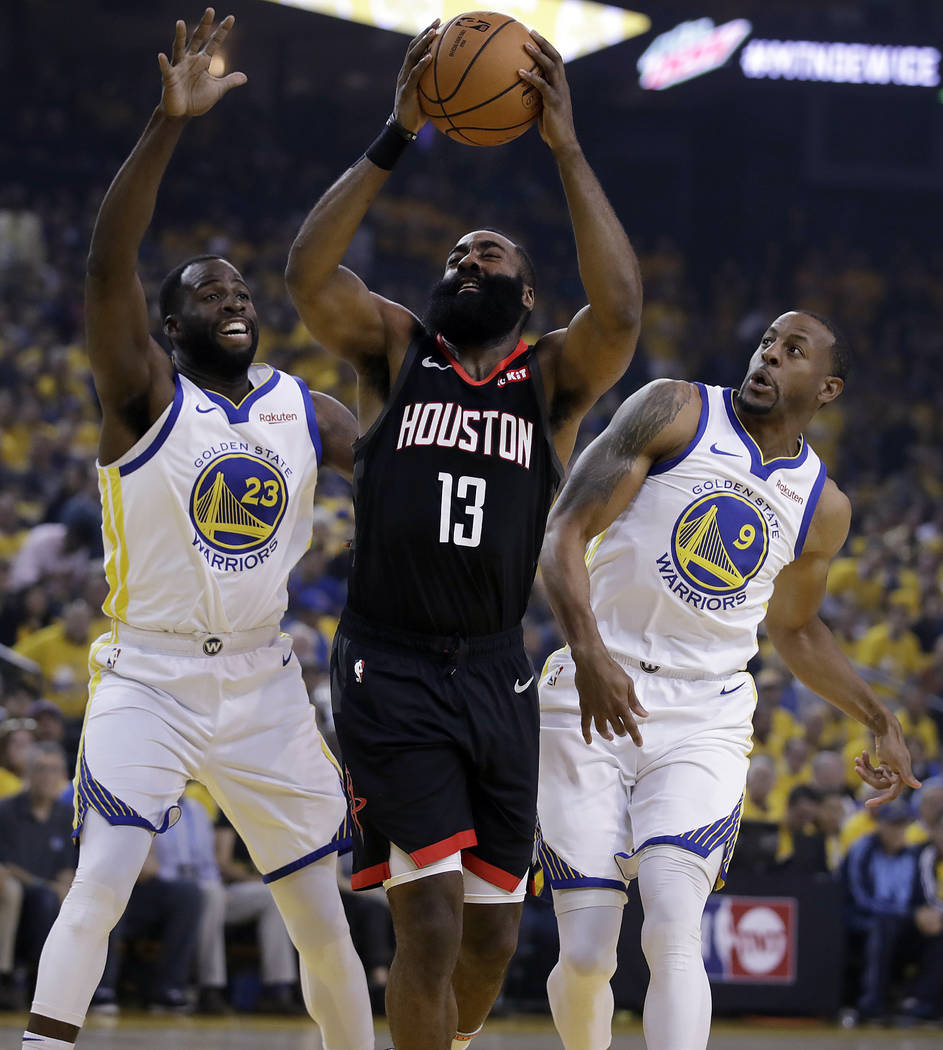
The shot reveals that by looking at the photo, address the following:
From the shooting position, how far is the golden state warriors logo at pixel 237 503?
15.4 ft

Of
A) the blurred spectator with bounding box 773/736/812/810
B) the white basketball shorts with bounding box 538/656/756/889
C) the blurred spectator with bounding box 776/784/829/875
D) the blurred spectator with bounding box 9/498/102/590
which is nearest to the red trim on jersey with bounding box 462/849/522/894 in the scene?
the white basketball shorts with bounding box 538/656/756/889

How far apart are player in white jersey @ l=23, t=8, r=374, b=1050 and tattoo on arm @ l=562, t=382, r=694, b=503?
884 mm

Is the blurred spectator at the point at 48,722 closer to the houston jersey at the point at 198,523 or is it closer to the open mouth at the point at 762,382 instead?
the houston jersey at the point at 198,523

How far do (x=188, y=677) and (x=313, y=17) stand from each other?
64.8 ft

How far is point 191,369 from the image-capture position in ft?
16.3

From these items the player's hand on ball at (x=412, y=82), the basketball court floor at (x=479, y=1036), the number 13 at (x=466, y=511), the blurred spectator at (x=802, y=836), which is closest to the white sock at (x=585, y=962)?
the number 13 at (x=466, y=511)

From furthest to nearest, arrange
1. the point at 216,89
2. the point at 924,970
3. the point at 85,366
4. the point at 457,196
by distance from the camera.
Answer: the point at 457,196
the point at 85,366
the point at 924,970
the point at 216,89

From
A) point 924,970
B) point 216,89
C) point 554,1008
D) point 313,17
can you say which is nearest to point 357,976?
point 554,1008

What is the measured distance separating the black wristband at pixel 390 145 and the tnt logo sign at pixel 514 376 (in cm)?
69

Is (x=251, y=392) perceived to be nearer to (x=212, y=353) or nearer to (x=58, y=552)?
(x=212, y=353)

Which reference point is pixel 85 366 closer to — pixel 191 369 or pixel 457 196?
pixel 457 196

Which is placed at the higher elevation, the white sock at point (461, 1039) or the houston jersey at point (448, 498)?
the houston jersey at point (448, 498)

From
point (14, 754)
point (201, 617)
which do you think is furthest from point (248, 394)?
point (14, 754)

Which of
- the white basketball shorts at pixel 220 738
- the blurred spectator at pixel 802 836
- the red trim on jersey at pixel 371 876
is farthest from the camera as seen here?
the blurred spectator at pixel 802 836
